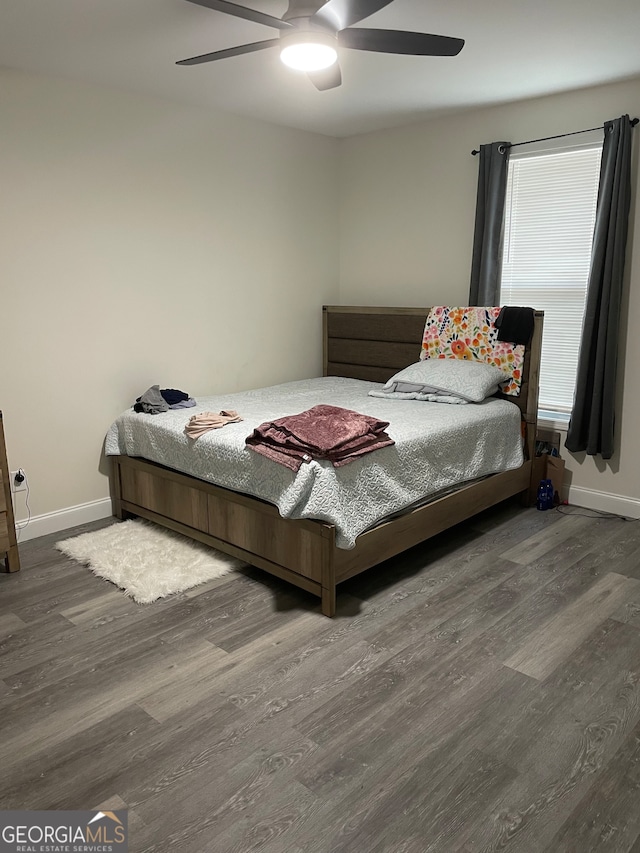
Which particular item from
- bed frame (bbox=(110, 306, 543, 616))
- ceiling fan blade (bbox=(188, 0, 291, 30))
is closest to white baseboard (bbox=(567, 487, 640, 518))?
bed frame (bbox=(110, 306, 543, 616))

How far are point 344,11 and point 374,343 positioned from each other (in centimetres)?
271

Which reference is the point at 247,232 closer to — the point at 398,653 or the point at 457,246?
the point at 457,246

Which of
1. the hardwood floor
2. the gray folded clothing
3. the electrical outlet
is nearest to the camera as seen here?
the hardwood floor

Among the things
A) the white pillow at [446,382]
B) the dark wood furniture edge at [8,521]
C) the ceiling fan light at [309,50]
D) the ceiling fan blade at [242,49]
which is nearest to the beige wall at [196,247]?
the dark wood furniture edge at [8,521]

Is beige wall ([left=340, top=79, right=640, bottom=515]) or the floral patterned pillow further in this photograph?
the floral patterned pillow

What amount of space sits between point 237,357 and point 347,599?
2198mm

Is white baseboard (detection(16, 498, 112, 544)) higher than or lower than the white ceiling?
lower

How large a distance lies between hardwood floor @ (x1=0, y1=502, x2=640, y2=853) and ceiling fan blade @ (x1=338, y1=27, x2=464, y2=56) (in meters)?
2.26

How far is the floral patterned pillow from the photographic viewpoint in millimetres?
3982

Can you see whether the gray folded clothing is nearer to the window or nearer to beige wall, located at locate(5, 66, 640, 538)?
beige wall, located at locate(5, 66, 640, 538)

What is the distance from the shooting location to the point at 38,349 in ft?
11.5

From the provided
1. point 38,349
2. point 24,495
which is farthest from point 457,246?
point 24,495

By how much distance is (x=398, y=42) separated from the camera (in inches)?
95.2

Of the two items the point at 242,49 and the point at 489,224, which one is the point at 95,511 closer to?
the point at 242,49
